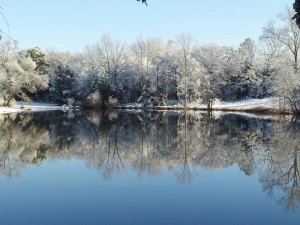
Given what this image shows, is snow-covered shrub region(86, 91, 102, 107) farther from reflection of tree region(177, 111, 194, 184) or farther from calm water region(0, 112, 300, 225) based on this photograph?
reflection of tree region(177, 111, 194, 184)

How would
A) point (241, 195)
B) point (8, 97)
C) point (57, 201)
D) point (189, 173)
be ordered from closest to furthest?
point (57, 201) < point (241, 195) < point (189, 173) < point (8, 97)

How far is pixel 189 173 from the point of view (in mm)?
12500

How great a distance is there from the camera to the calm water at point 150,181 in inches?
324

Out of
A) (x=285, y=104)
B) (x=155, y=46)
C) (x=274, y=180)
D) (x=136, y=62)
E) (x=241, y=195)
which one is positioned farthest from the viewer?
(x=155, y=46)

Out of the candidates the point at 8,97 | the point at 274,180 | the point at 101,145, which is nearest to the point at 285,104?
the point at 101,145

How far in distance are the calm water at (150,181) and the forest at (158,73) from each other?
34606 millimetres

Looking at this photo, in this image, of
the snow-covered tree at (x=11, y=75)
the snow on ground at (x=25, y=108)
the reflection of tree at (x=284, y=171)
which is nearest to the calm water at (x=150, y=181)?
the reflection of tree at (x=284, y=171)

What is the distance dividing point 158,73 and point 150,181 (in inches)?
1942

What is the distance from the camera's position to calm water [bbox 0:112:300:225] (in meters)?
8.23

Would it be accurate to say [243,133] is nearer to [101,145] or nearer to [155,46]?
[101,145]

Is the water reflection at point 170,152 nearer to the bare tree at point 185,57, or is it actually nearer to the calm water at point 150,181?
the calm water at point 150,181

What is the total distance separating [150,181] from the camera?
11352 mm

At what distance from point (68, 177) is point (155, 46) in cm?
5814

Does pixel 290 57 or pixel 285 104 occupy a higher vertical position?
pixel 290 57
